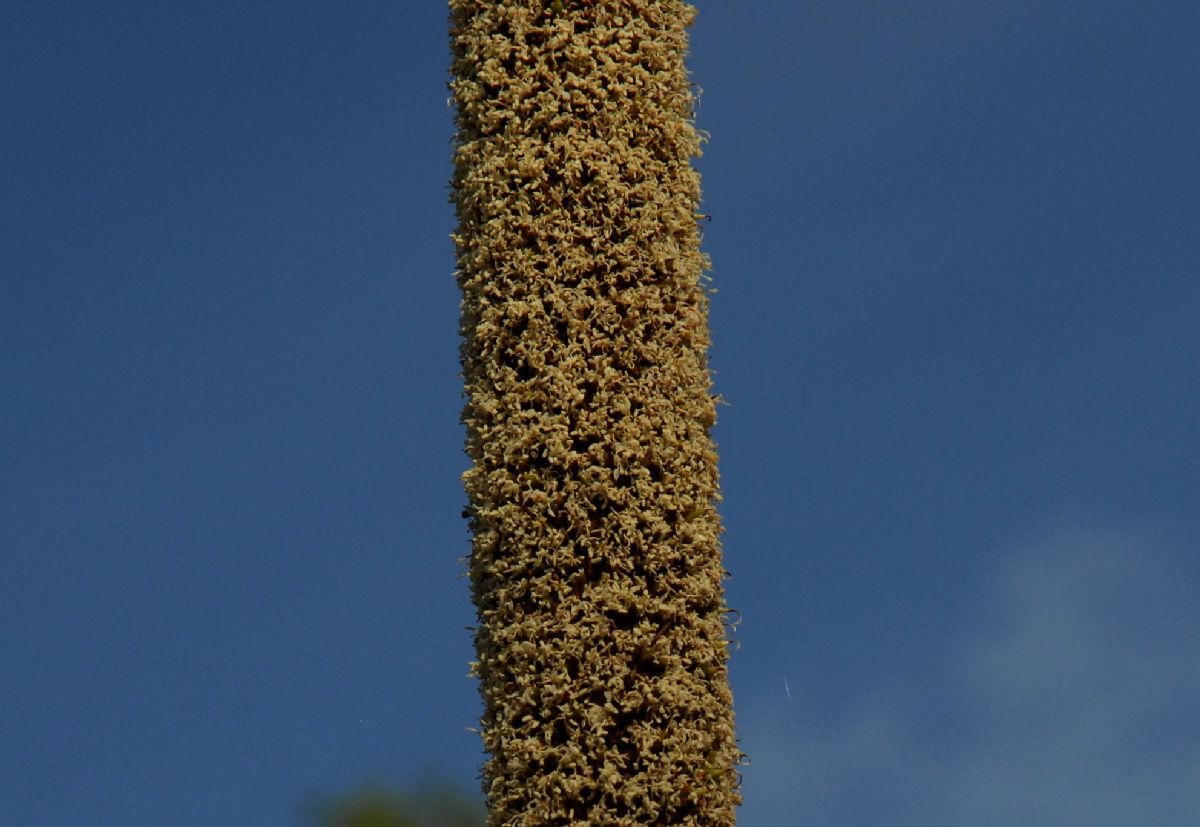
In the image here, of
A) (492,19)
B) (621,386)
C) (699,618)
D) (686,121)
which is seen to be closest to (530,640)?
(699,618)

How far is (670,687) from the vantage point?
842cm

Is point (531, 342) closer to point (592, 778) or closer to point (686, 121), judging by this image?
point (686, 121)

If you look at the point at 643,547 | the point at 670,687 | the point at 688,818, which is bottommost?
the point at 688,818

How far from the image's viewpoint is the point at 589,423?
874cm

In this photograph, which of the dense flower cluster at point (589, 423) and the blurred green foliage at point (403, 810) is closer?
the dense flower cluster at point (589, 423)

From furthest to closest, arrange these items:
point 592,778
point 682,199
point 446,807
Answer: point 446,807
point 682,199
point 592,778

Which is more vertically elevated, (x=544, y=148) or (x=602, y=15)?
(x=602, y=15)

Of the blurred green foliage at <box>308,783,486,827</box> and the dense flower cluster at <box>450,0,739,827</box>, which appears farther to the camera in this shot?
the blurred green foliage at <box>308,783,486,827</box>

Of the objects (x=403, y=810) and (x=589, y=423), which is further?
(x=403, y=810)

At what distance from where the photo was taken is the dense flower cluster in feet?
27.5

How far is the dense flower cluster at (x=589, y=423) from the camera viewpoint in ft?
27.5

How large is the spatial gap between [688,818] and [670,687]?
2.62 ft

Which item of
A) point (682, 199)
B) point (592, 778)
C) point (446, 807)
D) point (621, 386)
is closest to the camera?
point (592, 778)

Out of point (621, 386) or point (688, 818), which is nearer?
point (688, 818)
